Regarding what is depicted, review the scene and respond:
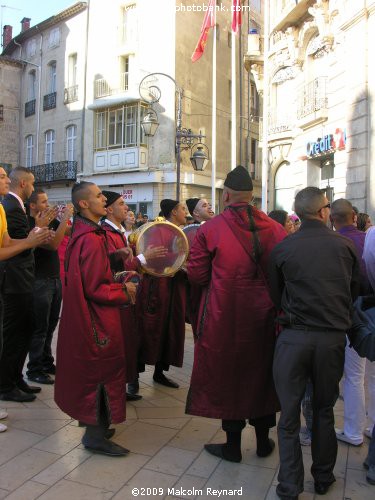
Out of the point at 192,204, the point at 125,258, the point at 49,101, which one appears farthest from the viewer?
the point at 49,101

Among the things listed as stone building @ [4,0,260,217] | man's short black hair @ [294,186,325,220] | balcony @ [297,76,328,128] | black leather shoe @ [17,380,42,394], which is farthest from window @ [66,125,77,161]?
man's short black hair @ [294,186,325,220]

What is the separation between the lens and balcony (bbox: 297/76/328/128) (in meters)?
14.6

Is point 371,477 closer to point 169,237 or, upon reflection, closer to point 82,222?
point 169,237

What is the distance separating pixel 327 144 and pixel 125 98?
13.0 meters

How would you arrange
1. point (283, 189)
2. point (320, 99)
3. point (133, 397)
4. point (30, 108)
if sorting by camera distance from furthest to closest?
point (30, 108) → point (283, 189) → point (320, 99) → point (133, 397)

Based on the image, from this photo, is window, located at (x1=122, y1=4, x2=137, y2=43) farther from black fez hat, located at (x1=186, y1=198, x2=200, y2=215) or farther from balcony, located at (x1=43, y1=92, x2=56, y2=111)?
black fez hat, located at (x1=186, y1=198, x2=200, y2=215)

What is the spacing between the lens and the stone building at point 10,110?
104ft

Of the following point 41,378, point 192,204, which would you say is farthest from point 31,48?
point 41,378

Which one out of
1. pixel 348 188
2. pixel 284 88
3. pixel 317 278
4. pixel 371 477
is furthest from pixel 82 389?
pixel 284 88

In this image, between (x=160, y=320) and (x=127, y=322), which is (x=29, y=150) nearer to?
(x=160, y=320)

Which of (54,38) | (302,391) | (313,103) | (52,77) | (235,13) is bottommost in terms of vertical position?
(302,391)

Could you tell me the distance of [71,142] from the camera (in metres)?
28.0

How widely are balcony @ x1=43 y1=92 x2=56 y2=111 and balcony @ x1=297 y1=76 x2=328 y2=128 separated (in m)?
17.8

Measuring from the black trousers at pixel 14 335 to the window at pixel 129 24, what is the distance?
23.3 m
